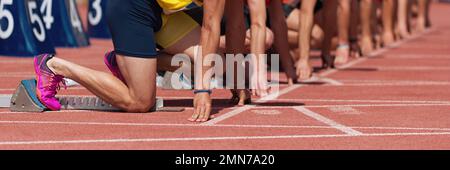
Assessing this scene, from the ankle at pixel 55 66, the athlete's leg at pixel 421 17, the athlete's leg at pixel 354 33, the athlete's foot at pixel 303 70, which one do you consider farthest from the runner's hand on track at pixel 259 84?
the athlete's leg at pixel 421 17

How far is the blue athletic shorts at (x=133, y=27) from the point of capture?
8805 mm

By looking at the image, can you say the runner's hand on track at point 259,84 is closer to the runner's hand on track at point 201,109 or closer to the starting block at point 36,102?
the runner's hand on track at point 201,109

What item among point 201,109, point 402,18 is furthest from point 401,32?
point 201,109

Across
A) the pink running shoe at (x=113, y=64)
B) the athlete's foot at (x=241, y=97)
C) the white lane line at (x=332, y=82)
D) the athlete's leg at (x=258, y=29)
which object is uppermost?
the athlete's leg at (x=258, y=29)

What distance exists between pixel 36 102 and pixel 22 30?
5594 mm

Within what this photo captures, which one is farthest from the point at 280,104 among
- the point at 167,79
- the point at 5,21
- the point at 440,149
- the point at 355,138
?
the point at 5,21

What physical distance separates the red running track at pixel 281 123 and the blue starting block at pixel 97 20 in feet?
18.8

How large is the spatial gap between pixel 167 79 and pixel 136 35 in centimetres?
187

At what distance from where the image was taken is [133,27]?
880cm

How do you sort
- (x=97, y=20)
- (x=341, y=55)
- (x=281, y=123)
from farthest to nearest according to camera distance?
1. (x=97, y=20)
2. (x=341, y=55)
3. (x=281, y=123)

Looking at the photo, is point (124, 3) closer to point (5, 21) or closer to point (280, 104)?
point (280, 104)

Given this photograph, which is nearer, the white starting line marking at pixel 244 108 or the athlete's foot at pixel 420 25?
the white starting line marking at pixel 244 108

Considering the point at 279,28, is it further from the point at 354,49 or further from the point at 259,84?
the point at 354,49

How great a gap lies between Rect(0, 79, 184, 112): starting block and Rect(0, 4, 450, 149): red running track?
0.12 meters
